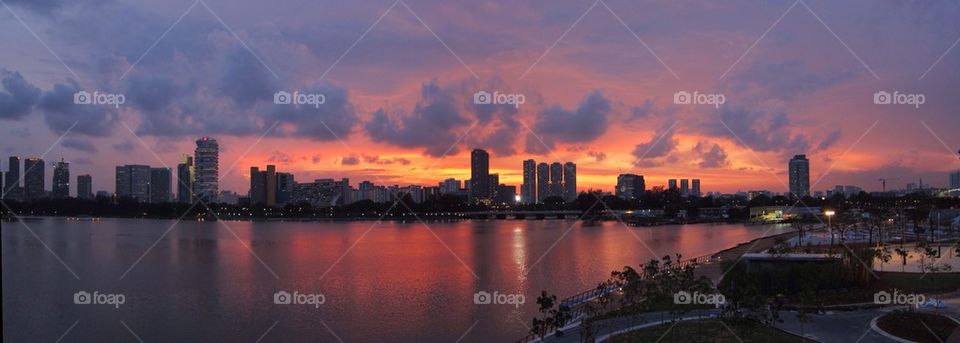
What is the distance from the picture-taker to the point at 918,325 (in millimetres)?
11719

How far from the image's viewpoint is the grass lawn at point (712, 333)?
11539mm

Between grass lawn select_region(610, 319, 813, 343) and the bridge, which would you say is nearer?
grass lawn select_region(610, 319, 813, 343)

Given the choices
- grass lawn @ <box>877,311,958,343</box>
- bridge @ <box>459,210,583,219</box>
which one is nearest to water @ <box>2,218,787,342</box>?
grass lawn @ <box>877,311,958,343</box>

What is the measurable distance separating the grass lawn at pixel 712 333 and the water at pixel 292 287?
14.9 feet

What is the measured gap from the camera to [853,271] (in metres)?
17.4

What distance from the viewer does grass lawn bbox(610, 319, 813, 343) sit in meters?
11.5

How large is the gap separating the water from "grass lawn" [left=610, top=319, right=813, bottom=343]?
4.55 m

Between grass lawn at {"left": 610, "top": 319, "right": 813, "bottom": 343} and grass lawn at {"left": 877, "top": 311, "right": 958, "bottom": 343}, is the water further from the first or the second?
grass lawn at {"left": 877, "top": 311, "right": 958, "bottom": 343}

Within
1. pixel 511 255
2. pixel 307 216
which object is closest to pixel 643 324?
pixel 511 255

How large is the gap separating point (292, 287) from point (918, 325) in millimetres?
20672

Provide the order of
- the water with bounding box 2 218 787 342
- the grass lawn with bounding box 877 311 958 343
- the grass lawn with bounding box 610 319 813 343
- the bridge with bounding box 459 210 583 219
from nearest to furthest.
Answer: the grass lawn with bounding box 877 311 958 343 → the grass lawn with bounding box 610 319 813 343 → the water with bounding box 2 218 787 342 → the bridge with bounding box 459 210 583 219

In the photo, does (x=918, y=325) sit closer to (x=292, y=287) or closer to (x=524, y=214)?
(x=292, y=287)

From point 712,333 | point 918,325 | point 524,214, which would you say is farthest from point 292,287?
point 524,214

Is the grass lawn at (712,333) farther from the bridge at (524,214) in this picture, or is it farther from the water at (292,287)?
the bridge at (524,214)
